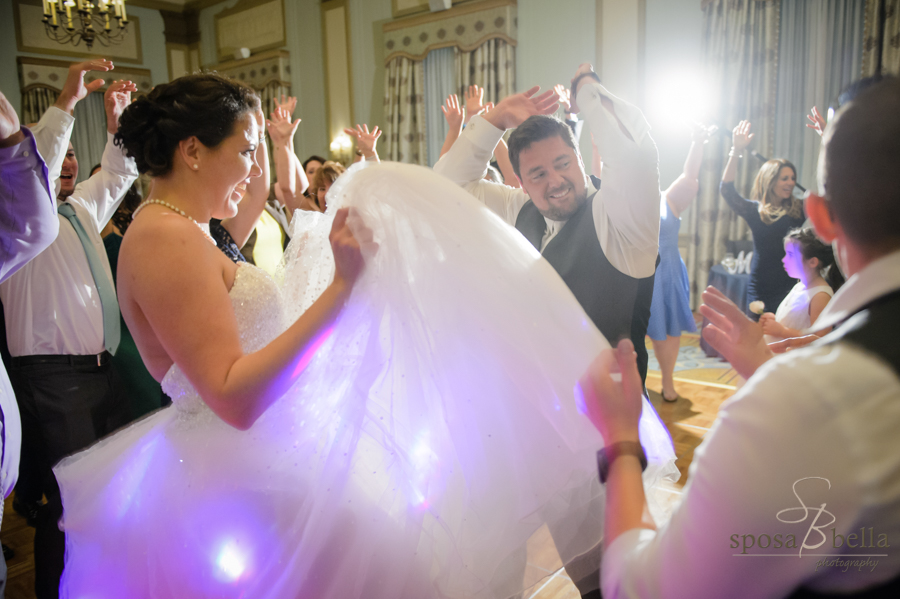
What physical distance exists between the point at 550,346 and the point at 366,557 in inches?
17.5

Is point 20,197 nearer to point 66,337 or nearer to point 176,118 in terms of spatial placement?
point 176,118

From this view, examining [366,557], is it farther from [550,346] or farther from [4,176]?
[4,176]

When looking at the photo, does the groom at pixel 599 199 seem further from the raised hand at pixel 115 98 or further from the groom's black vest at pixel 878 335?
the raised hand at pixel 115 98

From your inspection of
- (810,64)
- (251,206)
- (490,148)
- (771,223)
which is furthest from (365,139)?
(810,64)

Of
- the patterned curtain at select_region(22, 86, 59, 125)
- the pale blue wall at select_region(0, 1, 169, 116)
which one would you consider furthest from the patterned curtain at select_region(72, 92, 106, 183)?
the pale blue wall at select_region(0, 1, 169, 116)

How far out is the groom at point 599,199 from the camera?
1353 mm

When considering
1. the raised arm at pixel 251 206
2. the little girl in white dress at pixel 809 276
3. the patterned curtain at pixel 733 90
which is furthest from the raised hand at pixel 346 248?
the patterned curtain at pixel 733 90

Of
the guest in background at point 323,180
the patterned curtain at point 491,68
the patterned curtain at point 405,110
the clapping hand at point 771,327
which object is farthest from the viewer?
the patterned curtain at point 405,110

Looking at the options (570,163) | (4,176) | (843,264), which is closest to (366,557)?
(843,264)

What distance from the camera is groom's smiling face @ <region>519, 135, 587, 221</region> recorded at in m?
1.50

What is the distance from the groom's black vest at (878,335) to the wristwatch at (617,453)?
9.3 inches

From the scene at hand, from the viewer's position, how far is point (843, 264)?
62 centimetres

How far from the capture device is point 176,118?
1079 mm

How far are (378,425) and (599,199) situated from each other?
0.88 metres
